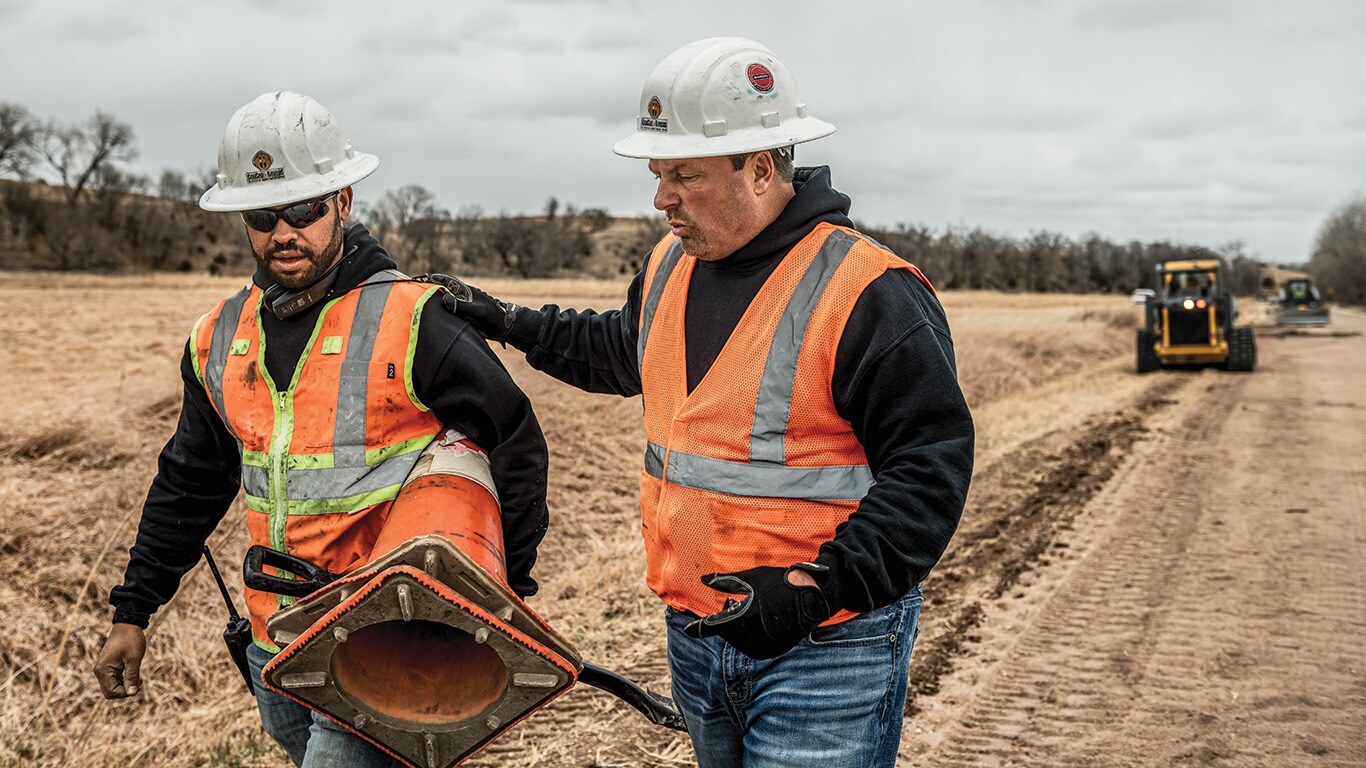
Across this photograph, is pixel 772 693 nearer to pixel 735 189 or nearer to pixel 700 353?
pixel 700 353

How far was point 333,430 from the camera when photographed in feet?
9.61

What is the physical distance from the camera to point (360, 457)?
292 centimetres

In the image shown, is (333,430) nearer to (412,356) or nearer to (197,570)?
(412,356)

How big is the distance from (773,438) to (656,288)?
2.09 ft

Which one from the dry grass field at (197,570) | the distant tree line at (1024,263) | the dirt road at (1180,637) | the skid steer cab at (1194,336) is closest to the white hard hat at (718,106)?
the dry grass field at (197,570)

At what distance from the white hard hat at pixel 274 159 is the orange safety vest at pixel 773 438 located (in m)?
1.15

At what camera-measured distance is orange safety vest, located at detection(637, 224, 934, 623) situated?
2.52m

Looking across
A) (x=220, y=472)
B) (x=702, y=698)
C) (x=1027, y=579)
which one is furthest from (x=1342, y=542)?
(x=220, y=472)

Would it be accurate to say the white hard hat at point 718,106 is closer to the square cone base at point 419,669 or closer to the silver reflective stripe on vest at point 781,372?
the silver reflective stripe on vest at point 781,372

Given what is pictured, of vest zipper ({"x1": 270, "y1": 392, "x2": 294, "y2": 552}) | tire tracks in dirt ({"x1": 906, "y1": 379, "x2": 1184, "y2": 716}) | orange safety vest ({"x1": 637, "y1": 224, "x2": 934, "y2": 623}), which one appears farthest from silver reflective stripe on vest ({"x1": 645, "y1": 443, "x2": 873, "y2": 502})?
tire tracks in dirt ({"x1": 906, "y1": 379, "x2": 1184, "y2": 716})

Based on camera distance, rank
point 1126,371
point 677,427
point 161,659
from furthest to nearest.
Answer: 1. point 1126,371
2. point 161,659
3. point 677,427

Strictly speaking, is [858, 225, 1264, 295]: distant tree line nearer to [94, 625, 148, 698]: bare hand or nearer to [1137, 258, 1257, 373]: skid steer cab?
[1137, 258, 1257, 373]: skid steer cab

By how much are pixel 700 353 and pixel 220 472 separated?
1487mm

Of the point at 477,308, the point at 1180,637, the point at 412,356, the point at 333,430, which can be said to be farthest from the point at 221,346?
the point at 1180,637
